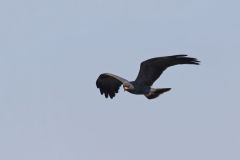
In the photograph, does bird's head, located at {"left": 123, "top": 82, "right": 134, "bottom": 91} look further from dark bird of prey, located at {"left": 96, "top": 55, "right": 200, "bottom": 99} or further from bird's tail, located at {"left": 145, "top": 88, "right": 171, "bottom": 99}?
bird's tail, located at {"left": 145, "top": 88, "right": 171, "bottom": 99}

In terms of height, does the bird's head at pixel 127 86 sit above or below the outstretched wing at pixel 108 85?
below

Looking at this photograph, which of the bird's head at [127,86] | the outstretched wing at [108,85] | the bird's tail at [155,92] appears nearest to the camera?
the bird's tail at [155,92]

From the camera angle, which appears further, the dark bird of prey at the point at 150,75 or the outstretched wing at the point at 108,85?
the outstretched wing at the point at 108,85

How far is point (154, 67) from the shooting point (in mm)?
32281

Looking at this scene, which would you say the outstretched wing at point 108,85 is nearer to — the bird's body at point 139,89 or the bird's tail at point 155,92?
the bird's body at point 139,89

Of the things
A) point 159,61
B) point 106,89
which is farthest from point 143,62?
point 106,89

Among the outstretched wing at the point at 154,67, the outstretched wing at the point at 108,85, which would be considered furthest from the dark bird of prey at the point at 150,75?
the outstretched wing at the point at 108,85

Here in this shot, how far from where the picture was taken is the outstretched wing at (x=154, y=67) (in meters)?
31.5

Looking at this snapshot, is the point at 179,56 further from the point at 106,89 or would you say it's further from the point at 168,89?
the point at 106,89

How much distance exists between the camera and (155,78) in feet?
107

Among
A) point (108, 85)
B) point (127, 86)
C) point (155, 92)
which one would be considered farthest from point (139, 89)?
point (108, 85)

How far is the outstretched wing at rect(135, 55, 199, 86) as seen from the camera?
31516mm

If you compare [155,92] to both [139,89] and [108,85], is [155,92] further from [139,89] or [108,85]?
[108,85]

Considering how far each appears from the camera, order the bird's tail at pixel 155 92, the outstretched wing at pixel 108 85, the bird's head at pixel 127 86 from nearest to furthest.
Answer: the bird's tail at pixel 155 92 < the bird's head at pixel 127 86 < the outstretched wing at pixel 108 85
